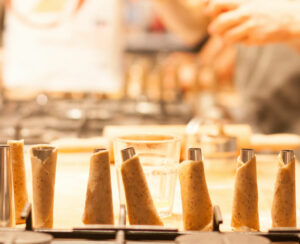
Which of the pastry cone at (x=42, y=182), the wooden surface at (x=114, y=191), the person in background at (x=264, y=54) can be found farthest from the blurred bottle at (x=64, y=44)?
the pastry cone at (x=42, y=182)

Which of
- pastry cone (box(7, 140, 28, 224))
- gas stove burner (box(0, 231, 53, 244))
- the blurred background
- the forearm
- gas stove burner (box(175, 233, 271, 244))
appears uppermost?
the forearm

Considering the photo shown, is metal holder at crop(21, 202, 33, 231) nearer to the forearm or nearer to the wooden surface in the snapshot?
the wooden surface

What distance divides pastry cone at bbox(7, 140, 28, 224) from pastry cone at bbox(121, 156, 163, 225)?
157mm

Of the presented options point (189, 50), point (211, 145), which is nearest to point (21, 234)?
point (211, 145)

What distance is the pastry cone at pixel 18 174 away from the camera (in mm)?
592

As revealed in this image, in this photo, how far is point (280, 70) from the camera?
190 cm

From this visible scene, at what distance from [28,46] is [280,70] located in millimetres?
983

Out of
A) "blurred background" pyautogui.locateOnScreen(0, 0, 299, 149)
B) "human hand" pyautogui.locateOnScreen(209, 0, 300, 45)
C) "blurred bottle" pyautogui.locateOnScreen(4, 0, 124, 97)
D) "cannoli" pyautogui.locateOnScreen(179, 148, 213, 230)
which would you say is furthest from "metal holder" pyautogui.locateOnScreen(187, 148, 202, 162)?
"blurred bottle" pyautogui.locateOnScreen(4, 0, 124, 97)

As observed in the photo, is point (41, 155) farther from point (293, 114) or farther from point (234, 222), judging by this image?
point (293, 114)

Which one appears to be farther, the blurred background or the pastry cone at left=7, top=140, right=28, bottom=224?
the blurred background

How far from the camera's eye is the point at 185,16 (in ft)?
8.25

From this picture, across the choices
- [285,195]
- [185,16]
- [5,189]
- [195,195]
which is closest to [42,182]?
[5,189]

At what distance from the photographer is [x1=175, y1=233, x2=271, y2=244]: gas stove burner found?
1.37 feet

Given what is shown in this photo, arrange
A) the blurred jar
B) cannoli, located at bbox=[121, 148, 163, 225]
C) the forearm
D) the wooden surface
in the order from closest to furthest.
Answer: cannoli, located at bbox=[121, 148, 163, 225]
the wooden surface
the blurred jar
the forearm
